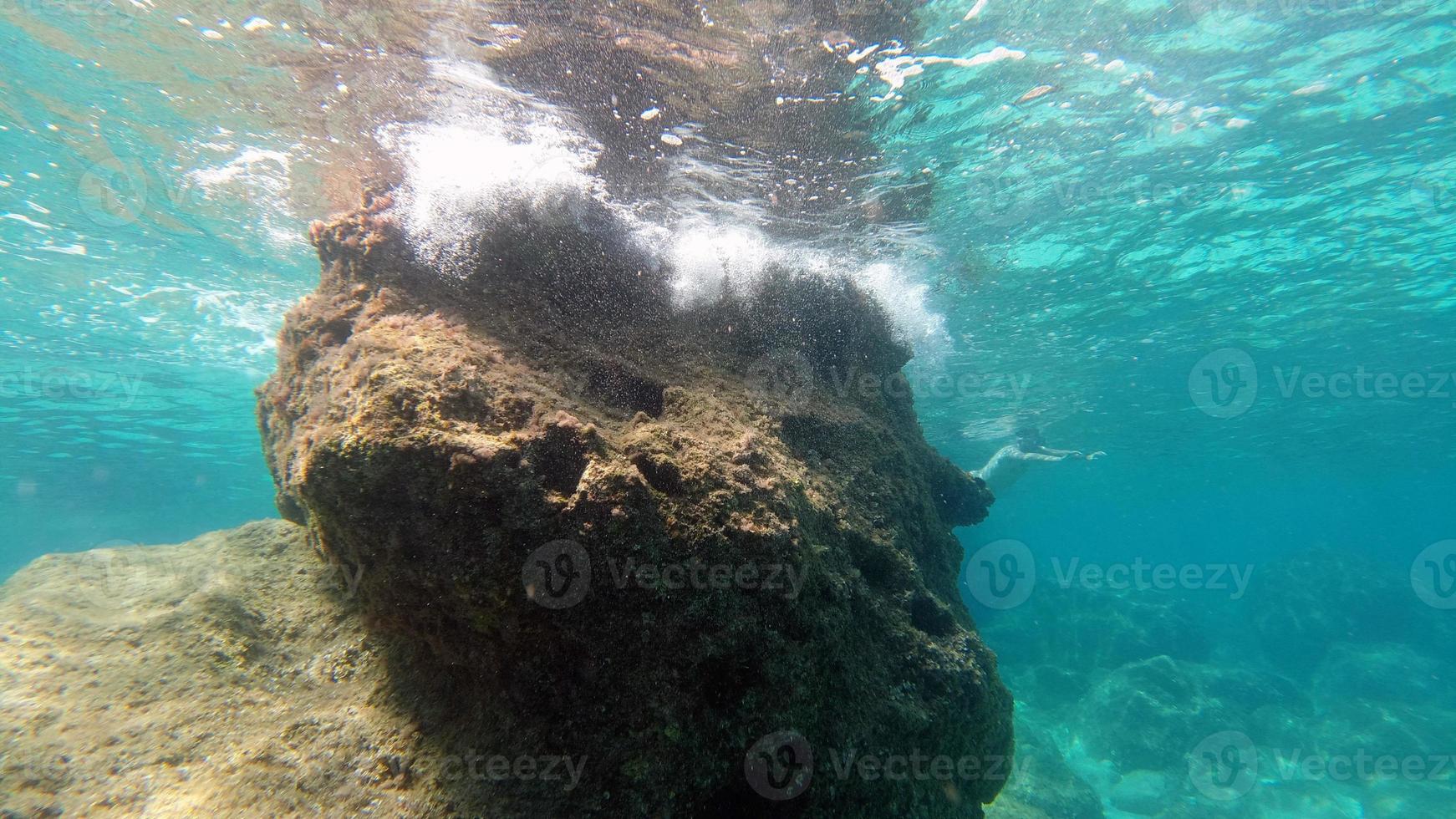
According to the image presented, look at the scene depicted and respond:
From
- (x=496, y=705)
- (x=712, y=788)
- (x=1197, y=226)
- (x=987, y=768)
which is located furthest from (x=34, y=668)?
(x=1197, y=226)

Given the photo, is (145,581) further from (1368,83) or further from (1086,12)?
(1368,83)

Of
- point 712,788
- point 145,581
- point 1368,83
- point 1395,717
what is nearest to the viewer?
point 712,788

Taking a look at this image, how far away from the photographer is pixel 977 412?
89.0ft

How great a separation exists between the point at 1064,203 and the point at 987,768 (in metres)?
11.5
